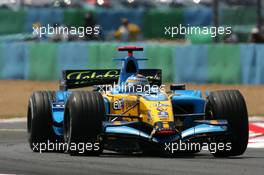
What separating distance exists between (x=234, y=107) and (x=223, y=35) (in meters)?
20.2

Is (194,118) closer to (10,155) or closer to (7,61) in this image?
(10,155)

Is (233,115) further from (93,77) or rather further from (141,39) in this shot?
(141,39)

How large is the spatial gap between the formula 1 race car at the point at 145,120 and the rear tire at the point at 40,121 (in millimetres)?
13

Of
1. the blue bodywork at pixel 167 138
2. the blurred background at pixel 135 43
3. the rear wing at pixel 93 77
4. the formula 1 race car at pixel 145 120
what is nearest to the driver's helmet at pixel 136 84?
the formula 1 race car at pixel 145 120

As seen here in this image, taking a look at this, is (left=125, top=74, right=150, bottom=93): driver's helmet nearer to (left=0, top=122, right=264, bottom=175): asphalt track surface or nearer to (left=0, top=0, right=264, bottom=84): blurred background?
(left=0, top=122, right=264, bottom=175): asphalt track surface

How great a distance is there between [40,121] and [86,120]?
170cm

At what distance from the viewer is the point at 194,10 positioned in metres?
36.2

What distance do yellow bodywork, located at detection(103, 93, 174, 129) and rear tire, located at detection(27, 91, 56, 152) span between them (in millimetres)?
883

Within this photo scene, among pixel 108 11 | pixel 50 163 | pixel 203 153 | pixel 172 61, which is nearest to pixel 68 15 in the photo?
pixel 108 11

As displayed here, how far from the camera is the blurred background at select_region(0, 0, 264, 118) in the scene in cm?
2855

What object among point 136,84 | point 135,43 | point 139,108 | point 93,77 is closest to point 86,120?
point 139,108

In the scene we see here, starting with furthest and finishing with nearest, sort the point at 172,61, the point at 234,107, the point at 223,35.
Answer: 1. the point at 223,35
2. the point at 172,61
3. the point at 234,107

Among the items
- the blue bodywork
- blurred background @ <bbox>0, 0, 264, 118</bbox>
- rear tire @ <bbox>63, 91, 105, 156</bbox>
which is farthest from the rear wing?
blurred background @ <bbox>0, 0, 264, 118</bbox>

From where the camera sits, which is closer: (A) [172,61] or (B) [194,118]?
(B) [194,118]
